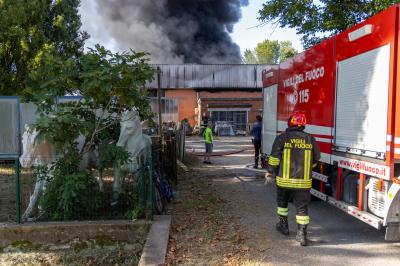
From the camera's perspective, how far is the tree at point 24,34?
1499cm

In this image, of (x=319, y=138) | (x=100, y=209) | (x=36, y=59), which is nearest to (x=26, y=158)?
(x=100, y=209)

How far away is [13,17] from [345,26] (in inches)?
423

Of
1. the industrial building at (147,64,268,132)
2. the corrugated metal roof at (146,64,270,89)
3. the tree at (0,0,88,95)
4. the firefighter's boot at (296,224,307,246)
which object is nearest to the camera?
the firefighter's boot at (296,224,307,246)

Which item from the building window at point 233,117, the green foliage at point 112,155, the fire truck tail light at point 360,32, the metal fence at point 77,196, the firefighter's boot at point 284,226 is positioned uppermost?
the fire truck tail light at point 360,32

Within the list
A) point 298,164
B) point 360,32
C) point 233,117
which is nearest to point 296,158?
point 298,164

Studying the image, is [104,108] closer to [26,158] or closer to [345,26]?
[26,158]

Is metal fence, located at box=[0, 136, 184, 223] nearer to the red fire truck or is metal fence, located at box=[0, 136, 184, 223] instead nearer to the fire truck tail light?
the red fire truck

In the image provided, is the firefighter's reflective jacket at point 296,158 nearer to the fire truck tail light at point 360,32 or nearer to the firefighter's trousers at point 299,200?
the firefighter's trousers at point 299,200

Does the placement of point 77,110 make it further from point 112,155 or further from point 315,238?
point 315,238

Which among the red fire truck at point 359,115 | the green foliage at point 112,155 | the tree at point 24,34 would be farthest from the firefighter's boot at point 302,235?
the tree at point 24,34

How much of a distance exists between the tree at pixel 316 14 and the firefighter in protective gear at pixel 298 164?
5496mm

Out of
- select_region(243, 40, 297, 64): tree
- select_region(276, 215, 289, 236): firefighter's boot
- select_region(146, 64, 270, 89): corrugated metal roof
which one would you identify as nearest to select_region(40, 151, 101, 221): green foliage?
select_region(276, 215, 289, 236): firefighter's boot

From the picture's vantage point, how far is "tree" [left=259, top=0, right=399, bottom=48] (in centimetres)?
1066

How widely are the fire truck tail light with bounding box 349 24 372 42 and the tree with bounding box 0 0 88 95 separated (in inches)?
430
